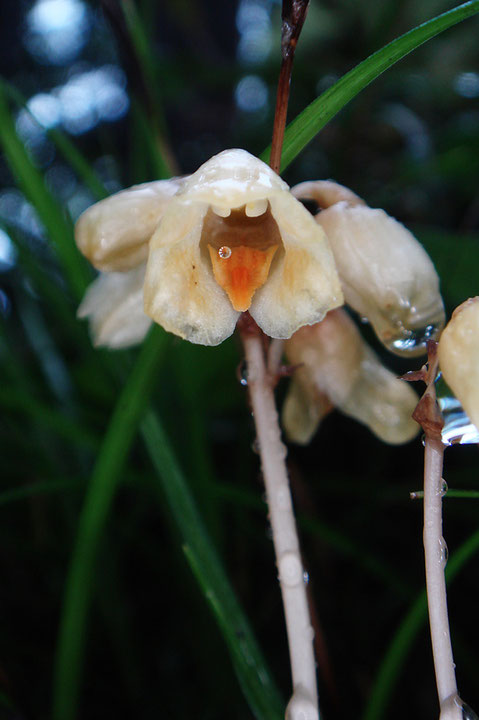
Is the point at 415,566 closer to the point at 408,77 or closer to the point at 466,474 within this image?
the point at 466,474

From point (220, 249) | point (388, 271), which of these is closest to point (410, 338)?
point (388, 271)

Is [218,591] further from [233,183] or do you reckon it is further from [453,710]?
[233,183]

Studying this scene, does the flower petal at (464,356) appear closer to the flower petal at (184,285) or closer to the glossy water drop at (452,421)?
the glossy water drop at (452,421)

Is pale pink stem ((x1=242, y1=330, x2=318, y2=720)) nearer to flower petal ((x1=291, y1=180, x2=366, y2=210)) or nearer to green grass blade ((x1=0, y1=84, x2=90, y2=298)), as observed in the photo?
flower petal ((x1=291, y1=180, x2=366, y2=210))

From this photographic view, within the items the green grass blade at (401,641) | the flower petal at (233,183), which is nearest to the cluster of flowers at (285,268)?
the flower petal at (233,183)

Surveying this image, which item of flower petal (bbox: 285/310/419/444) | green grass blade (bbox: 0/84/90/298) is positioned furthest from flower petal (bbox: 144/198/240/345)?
green grass blade (bbox: 0/84/90/298)

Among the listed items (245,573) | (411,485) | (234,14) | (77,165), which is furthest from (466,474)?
(234,14)
